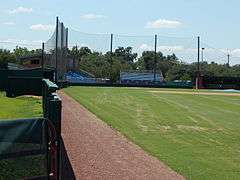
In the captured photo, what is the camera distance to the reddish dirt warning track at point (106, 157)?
8.77m

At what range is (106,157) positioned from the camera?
10227 millimetres

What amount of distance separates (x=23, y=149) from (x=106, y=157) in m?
4.44

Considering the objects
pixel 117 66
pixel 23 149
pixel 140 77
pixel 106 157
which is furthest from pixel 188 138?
Result: pixel 117 66

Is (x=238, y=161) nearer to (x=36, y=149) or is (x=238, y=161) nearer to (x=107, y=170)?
(x=107, y=170)

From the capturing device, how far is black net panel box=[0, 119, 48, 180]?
5.71 m

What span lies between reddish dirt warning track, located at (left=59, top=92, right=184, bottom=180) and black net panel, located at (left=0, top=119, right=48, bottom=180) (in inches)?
94.4

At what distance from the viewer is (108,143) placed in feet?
39.5

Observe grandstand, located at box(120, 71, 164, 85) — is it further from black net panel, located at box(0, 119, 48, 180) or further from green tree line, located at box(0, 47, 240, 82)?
black net panel, located at box(0, 119, 48, 180)

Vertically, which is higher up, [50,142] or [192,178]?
[50,142]

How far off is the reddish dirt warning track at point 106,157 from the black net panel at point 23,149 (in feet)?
7.86

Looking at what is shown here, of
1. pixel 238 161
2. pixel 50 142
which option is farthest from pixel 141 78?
pixel 50 142

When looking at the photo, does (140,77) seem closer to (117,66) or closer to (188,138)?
(117,66)

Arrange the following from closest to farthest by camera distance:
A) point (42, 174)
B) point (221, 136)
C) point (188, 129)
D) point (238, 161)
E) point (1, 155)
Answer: point (1, 155), point (42, 174), point (238, 161), point (221, 136), point (188, 129)

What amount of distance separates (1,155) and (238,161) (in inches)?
234
